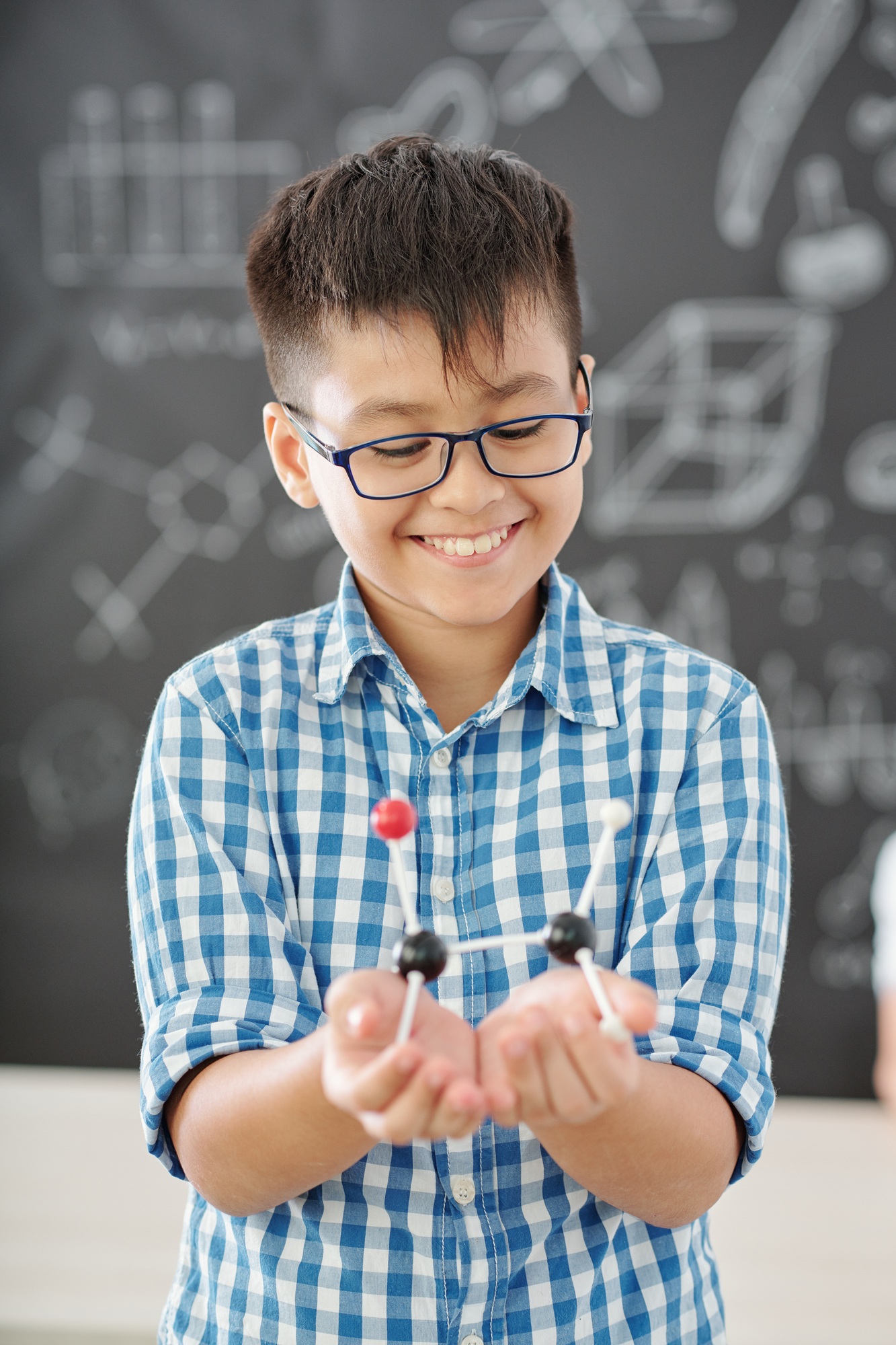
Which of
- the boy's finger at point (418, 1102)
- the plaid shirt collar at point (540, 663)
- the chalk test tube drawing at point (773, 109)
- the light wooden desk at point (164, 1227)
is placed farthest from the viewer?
the chalk test tube drawing at point (773, 109)

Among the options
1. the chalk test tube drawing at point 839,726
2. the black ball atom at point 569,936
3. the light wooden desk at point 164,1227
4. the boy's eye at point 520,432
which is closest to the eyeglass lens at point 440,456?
the boy's eye at point 520,432

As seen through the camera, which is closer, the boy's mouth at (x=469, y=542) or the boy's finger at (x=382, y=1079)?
the boy's finger at (x=382, y=1079)

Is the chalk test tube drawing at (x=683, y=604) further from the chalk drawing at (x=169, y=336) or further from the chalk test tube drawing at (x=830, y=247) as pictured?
the chalk drawing at (x=169, y=336)

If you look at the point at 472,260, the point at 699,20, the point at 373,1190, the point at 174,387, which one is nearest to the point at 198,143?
the point at 174,387

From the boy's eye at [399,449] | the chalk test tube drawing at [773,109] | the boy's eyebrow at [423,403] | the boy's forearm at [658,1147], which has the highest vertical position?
the chalk test tube drawing at [773,109]

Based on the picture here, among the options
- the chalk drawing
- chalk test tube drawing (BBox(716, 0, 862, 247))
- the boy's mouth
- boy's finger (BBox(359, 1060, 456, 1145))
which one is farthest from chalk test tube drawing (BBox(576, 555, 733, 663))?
boy's finger (BBox(359, 1060, 456, 1145))

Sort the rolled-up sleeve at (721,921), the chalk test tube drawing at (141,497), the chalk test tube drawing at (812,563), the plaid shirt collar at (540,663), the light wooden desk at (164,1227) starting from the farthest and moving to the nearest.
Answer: the chalk test tube drawing at (141,497) → the chalk test tube drawing at (812,563) → the light wooden desk at (164,1227) → the plaid shirt collar at (540,663) → the rolled-up sleeve at (721,921)

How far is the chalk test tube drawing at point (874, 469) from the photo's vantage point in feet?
6.90

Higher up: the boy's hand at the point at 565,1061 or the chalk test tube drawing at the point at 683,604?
the chalk test tube drawing at the point at 683,604

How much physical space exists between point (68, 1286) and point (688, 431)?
5.64 feet

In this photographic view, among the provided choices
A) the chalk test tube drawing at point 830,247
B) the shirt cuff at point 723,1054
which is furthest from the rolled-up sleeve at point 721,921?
the chalk test tube drawing at point 830,247

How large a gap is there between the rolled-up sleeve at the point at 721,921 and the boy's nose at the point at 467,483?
0.25 metres

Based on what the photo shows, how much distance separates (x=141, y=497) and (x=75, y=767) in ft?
1.78

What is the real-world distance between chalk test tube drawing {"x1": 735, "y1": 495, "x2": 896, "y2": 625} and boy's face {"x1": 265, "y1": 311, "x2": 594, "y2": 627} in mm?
1293
